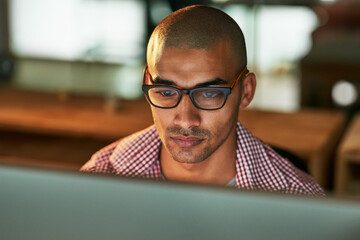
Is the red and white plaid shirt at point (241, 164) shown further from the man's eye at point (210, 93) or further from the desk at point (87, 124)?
the desk at point (87, 124)

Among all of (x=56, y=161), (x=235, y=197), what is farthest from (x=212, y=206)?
(x=56, y=161)

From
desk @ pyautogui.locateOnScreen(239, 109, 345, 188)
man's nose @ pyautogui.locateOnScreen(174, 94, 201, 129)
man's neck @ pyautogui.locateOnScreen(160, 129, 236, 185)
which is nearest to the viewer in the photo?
man's nose @ pyautogui.locateOnScreen(174, 94, 201, 129)

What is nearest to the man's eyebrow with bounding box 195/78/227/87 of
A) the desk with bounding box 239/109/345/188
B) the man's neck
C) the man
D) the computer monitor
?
the man

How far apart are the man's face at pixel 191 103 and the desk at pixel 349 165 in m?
1.55

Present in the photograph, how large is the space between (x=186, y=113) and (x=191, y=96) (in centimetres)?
3

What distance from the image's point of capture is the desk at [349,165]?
2.65 meters

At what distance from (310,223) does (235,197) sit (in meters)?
0.06

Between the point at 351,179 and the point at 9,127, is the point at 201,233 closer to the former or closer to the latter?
the point at 351,179

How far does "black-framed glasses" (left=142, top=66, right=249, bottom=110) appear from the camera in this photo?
1067 millimetres

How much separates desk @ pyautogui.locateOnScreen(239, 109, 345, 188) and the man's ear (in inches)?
43.0

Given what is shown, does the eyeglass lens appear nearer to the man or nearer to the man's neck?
the man

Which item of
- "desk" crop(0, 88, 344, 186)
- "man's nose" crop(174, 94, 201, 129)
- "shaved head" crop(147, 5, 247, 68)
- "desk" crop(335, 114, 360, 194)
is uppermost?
"shaved head" crop(147, 5, 247, 68)

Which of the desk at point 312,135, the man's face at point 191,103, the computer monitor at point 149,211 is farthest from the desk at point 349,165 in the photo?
the computer monitor at point 149,211

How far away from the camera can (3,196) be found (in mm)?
606
